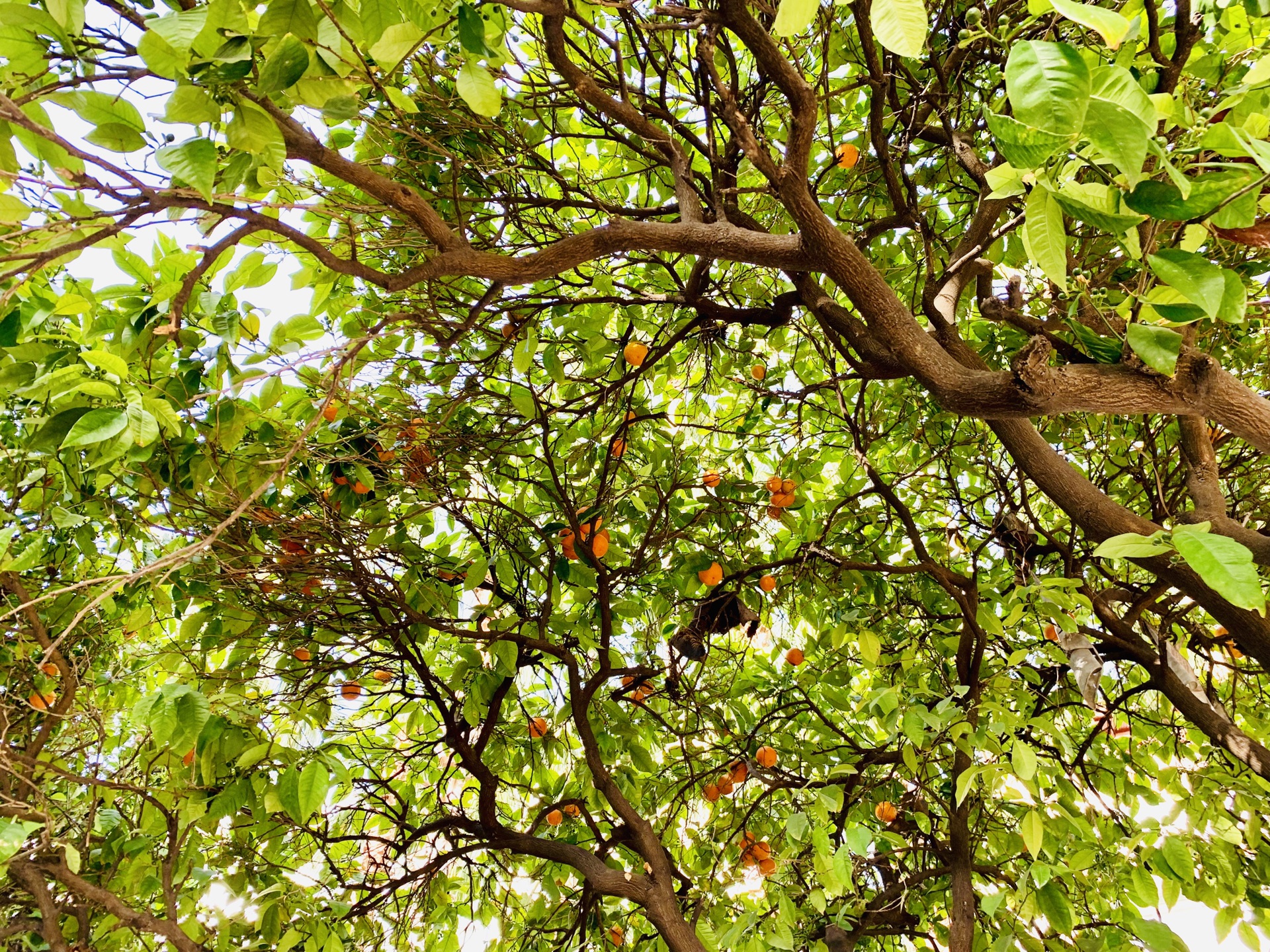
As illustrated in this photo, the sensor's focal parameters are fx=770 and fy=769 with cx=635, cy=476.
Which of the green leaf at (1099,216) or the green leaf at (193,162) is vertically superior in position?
the green leaf at (193,162)

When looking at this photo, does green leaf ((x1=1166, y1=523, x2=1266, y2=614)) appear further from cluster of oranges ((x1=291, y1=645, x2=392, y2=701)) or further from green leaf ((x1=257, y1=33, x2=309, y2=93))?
cluster of oranges ((x1=291, y1=645, x2=392, y2=701))

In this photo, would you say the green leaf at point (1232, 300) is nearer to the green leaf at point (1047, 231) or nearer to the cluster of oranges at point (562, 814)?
the green leaf at point (1047, 231)

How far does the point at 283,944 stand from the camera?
7.27 feet

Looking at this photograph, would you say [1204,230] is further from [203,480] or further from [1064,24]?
[203,480]

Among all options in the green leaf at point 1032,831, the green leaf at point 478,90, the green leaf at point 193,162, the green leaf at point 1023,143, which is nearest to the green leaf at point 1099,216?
the green leaf at point 1023,143

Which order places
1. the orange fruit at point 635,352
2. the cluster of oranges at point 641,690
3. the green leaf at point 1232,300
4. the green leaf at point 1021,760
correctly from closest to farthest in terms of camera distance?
the green leaf at point 1232,300 < the green leaf at point 1021,760 < the orange fruit at point 635,352 < the cluster of oranges at point 641,690

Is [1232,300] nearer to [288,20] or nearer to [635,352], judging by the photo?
[288,20]

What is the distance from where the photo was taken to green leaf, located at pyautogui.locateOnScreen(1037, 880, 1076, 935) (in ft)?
7.41

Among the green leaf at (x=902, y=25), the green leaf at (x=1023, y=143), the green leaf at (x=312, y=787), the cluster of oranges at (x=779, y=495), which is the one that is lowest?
the green leaf at (x=312, y=787)

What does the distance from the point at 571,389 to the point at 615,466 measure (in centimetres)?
57

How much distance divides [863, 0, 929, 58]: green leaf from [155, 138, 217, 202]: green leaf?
0.93 meters

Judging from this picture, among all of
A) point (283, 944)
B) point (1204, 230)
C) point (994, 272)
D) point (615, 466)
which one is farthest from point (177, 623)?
point (1204, 230)

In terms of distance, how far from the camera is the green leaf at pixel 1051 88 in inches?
32.0

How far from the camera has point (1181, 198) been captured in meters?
1.00
